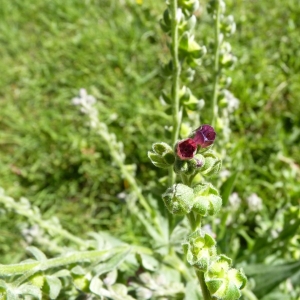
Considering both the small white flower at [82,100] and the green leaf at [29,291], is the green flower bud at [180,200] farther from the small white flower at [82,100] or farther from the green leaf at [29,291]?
the small white flower at [82,100]

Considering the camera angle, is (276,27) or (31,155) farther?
(276,27)

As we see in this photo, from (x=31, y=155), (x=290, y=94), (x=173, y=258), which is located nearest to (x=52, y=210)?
(x=31, y=155)

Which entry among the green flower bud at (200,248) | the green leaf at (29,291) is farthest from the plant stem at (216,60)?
the green leaf at (29,291)

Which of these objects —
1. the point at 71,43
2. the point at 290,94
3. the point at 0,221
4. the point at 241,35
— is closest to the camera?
the point at 0,221

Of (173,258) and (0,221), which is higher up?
(173,258)

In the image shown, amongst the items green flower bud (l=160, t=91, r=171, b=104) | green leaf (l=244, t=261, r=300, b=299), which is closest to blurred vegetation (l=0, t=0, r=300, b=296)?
green leaf (l=244, t=261, r=300, b=299)

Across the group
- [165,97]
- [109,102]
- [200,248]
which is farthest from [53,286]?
[109,102]

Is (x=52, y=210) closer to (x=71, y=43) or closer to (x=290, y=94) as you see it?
(x=71, y=43)
